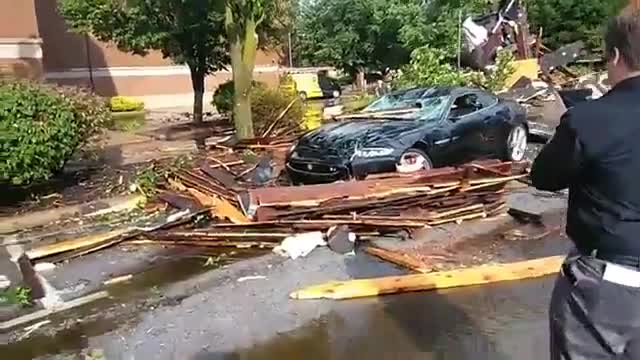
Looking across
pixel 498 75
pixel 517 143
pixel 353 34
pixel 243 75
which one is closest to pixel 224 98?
pixel 243 75

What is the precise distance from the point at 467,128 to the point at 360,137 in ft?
6.19

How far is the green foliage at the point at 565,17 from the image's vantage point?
3234cm

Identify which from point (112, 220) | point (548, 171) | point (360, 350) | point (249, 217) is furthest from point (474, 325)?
point (112, 220)

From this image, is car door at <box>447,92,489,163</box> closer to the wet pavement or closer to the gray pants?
the wet pavement

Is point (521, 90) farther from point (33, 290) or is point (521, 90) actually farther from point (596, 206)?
point (596, 206)

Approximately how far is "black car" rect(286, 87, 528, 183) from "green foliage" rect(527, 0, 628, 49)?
2207cm

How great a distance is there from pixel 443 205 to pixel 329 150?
1.85m

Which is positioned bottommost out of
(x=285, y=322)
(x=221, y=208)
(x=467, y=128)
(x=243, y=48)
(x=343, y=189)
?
(x=285, y=322)

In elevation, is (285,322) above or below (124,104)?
above

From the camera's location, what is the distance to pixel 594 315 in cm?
266

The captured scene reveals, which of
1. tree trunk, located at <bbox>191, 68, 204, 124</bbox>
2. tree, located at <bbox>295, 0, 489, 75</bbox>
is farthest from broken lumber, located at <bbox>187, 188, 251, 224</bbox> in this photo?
tree, located at <bbox>295, 0, 489, 75</bbox>

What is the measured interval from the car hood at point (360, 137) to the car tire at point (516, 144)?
233 centimetres

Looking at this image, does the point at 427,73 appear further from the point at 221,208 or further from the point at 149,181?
the point at 221,208

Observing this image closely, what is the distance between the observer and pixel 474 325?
5.61 metres
